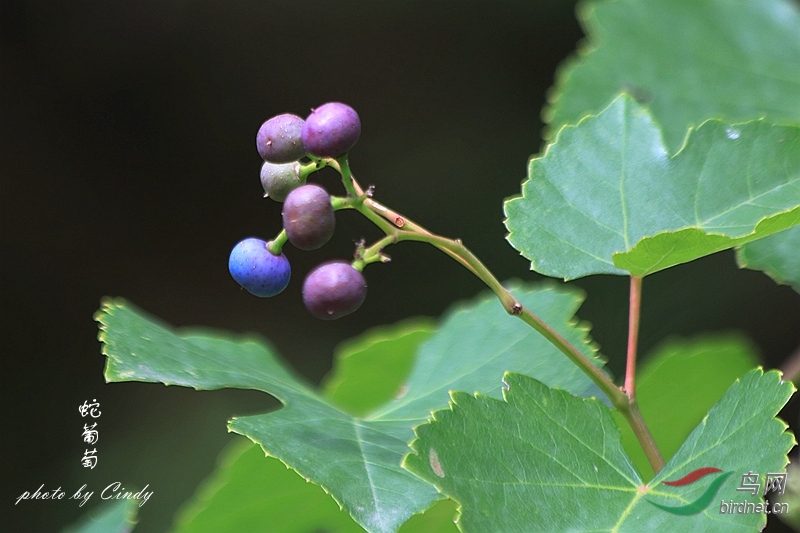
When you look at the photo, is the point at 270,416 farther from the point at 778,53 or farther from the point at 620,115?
the point at 778,53

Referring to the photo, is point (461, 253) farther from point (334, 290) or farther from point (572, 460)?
point (572, 460)

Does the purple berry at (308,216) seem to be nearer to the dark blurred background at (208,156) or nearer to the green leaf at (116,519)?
the green leaf at (116,519)

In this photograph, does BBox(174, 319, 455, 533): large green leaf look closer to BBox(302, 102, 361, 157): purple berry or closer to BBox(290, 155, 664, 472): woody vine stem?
BBox(290, 155, 664, 472): woody vine stem

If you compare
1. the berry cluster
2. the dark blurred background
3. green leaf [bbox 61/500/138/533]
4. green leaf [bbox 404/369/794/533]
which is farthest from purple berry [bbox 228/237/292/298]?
the dark blurred background

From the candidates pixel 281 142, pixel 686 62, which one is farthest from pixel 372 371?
pixel 686 62

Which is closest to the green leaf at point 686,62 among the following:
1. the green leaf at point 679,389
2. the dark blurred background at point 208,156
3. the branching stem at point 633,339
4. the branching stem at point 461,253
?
the green leaf at point 679,389

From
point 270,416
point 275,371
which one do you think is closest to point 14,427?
point 275,371
